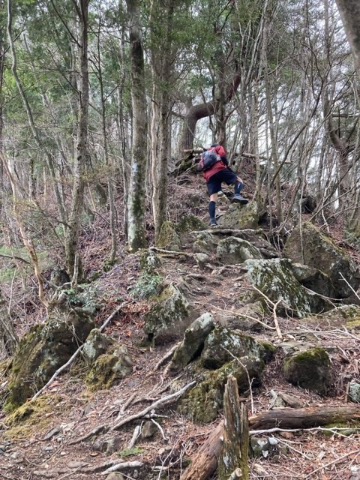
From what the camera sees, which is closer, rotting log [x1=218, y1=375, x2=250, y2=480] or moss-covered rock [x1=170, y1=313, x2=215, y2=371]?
rotting log [x1=218, y1=375, x2=250, y2=480]

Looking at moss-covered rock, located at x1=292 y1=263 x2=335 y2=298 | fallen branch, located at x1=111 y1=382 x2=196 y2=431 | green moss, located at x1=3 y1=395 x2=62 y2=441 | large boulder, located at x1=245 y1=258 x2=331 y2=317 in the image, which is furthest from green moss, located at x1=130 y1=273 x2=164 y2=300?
moss-covered rock, located at x1=292 y1=263 x2=335 y2=298

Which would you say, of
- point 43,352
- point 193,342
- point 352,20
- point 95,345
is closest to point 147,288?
point 95,345

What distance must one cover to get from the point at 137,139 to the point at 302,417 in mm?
5940

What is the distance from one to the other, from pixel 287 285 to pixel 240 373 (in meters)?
2.54

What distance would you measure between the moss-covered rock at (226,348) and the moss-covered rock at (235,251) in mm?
3121

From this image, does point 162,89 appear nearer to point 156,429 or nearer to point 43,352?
point 43,352

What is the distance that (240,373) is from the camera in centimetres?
347

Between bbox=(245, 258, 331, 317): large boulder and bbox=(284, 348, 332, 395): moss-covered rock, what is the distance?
1.75 meters

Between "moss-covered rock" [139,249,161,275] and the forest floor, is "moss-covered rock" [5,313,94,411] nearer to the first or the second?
the forest floor

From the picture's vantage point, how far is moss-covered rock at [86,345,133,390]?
4.31m

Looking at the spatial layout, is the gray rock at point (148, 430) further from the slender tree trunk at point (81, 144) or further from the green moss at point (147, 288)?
the slender tree trunk at point (81, 144)

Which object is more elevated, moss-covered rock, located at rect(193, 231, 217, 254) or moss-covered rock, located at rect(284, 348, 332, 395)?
moss-covered rock, located at rect(193, 231, 217, 254)

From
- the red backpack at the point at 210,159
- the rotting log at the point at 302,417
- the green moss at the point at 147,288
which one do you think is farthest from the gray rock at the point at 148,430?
the red backpack at the point at 210,159

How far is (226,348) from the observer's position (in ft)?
12.2
